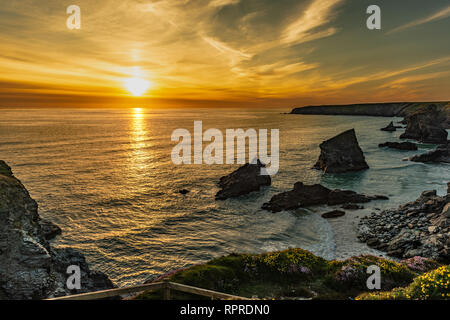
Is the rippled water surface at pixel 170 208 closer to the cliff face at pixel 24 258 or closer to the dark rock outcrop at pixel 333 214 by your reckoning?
the dark rock outcrop at pixel 333 214

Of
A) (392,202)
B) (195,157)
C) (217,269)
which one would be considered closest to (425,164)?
(392,202)

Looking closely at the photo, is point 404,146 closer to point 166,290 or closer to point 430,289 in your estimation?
point 430,289

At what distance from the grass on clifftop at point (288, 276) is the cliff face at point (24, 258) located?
22.3 ft

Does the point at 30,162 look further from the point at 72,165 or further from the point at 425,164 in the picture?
the point at 425,164

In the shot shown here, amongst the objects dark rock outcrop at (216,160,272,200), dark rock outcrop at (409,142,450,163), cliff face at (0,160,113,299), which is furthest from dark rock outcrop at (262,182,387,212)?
dark rock outcrop at (409,142,450,163)

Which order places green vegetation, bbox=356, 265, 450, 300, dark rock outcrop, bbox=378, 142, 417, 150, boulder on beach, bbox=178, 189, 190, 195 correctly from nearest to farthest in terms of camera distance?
green vegetation, bbox=356, 265, 450, 300, boulder on beach, bbox=178, 189, 190, 195, dark rock outcrop, bbox=378, 142, 417, 150

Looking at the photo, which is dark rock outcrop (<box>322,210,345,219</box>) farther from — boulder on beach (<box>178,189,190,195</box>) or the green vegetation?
the green vegetation

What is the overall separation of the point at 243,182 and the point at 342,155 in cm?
3007

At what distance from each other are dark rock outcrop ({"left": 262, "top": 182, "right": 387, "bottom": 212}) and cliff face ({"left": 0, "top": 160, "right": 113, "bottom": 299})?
2709cm

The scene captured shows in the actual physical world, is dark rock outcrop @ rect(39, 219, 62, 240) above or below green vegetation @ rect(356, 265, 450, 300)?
below

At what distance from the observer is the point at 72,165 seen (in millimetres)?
64188

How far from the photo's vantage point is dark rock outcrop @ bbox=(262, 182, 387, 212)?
39.2 meters
